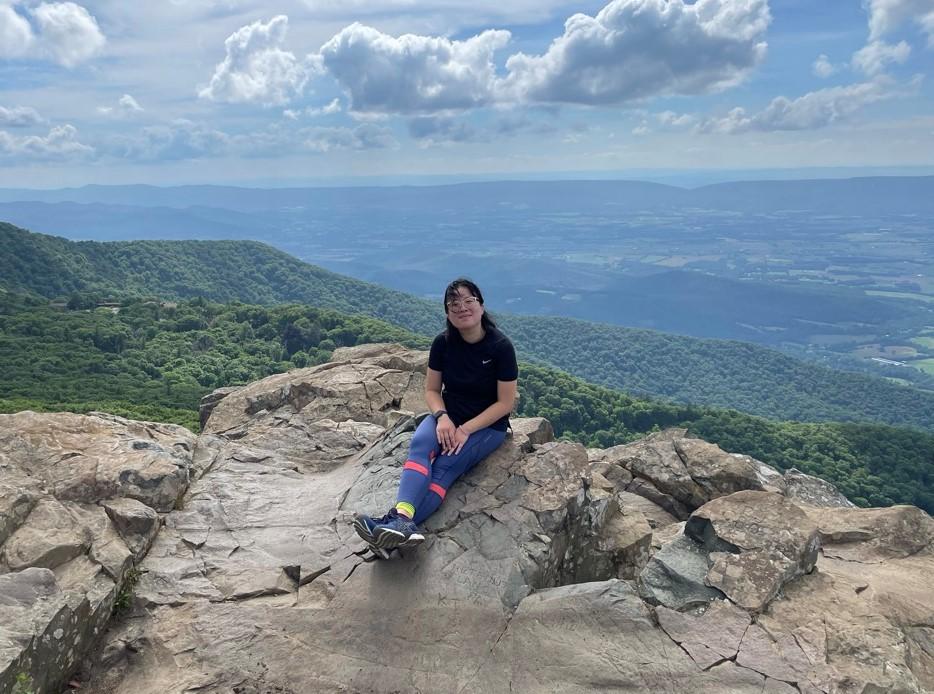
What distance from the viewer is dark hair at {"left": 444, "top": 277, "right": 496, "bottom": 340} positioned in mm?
9516

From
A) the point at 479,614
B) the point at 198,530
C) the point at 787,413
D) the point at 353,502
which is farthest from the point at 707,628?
the point at 787,413

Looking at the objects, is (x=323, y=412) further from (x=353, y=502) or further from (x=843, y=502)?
(x=843, y=502)

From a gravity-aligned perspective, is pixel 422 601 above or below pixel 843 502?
above

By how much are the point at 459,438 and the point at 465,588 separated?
2245 millimetres

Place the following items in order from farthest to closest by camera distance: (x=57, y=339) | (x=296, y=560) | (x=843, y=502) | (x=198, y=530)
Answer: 1. (x=57, y=339)
2. (x=843, y=502)
3. (x=198, y=530)
4. (x=296, y=560)

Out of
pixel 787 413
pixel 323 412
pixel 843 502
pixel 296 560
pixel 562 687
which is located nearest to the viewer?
pixel 562 687

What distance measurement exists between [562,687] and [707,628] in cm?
206

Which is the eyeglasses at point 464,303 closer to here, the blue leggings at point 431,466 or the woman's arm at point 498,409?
the woman's arm at point 498,409

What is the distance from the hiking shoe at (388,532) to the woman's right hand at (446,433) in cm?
138

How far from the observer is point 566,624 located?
7.97m

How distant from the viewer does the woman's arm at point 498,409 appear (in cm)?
992

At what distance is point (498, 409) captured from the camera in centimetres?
1002

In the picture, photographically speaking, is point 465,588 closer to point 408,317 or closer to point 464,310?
point 464,310

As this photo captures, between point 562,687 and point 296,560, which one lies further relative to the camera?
point 296,560
